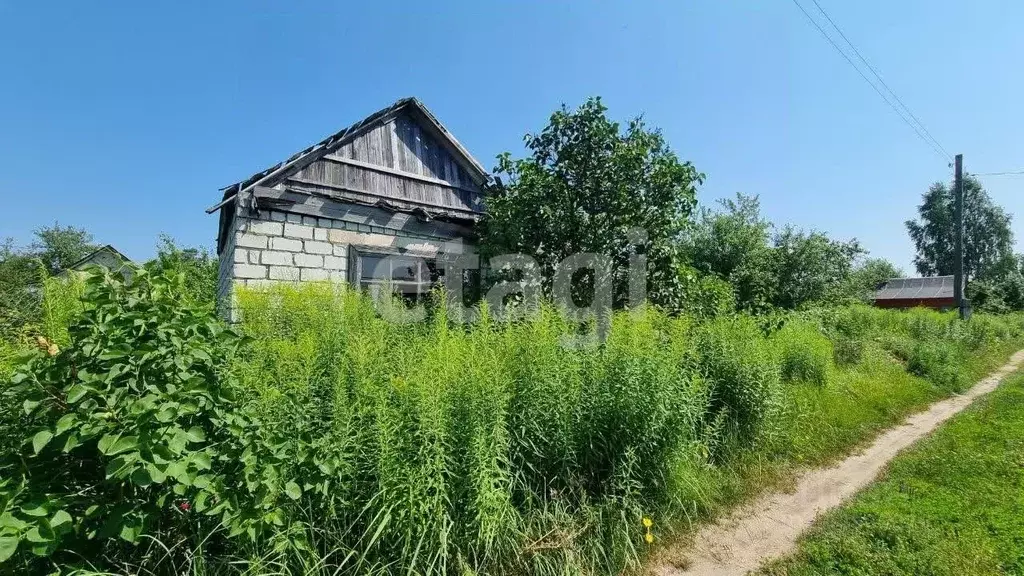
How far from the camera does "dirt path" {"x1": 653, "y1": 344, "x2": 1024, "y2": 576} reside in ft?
9.86

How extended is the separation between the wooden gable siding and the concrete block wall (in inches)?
29.2

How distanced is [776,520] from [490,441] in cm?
255

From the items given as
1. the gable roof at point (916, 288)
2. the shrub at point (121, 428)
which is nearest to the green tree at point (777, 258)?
the shrub at point (121, 428)

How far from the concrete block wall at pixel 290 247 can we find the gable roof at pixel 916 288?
46626mm

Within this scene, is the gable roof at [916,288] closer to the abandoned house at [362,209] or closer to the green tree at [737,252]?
the green tree at [737,252]

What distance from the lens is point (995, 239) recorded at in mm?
37281

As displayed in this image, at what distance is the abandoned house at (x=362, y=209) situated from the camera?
6.19 meters

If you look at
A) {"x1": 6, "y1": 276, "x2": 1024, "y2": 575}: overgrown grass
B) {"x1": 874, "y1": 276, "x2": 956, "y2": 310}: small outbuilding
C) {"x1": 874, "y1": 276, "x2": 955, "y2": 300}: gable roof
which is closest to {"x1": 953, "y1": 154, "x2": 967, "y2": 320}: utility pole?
{"x1": 6, "y1": 276, "x2": 1024, "y2": 575}: overgrown grass

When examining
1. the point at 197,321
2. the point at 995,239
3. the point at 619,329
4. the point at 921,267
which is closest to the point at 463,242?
the point at 619,329

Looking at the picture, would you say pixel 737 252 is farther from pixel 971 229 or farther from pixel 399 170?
Answer: pixel 971 229

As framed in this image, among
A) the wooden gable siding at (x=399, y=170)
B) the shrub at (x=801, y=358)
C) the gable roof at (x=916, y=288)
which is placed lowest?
the shrub at (x=801, y=358)

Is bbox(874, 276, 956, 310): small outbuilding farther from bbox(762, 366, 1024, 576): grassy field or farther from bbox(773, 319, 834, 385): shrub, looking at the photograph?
bbox(762, 366, 1024, 576): grassy field

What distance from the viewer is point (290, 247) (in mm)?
6395

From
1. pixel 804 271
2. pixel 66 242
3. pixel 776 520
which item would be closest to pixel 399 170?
pixel 776 520
